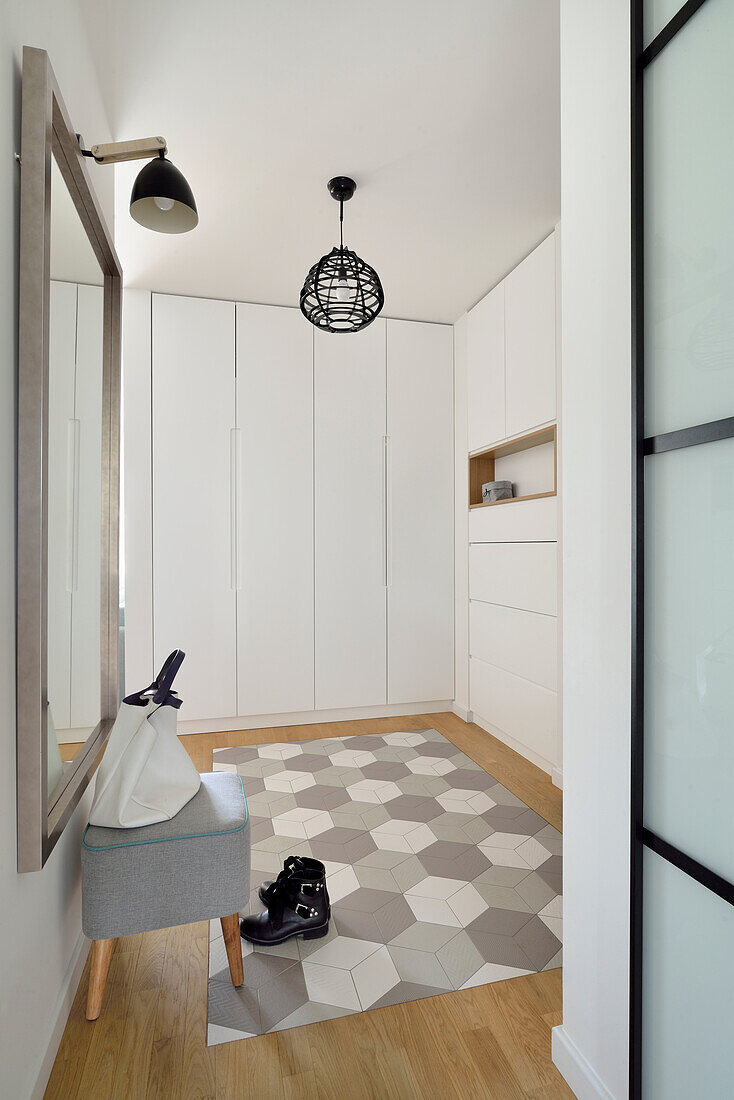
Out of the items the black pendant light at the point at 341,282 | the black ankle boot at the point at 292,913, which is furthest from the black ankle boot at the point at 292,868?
the black pendant light at the point at 341,282

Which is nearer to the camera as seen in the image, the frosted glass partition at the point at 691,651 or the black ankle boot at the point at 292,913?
the frosted glass partition at the point at 691,651

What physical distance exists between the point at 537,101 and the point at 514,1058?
9.50 ft

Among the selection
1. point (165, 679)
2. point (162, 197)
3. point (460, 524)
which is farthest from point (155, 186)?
point (460, 524)

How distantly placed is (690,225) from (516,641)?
2759mm

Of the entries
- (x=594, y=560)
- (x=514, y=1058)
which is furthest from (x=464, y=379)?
(x=514, y=1058)

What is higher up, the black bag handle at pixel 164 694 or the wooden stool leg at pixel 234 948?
the black bag handle at pixel 164 694

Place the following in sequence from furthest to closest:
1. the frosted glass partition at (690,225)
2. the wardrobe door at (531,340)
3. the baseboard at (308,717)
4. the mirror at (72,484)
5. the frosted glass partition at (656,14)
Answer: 1. the baseboard at (308,717)
2. the wardrobe door at (531,340)
3. the mirror at (72,484)
4. the frosted glass partition at (656,14)
5. the frosted glass partition at (690,225)

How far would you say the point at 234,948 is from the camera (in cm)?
168

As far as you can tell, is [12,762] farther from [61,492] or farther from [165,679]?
[61,492]

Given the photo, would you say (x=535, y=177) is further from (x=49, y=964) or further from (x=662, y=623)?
(x=49, y=964)

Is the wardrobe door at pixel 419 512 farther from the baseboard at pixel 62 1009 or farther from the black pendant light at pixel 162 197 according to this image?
the baseboard at pixel 62 1009

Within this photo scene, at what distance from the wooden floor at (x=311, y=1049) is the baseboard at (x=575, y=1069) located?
24 mm

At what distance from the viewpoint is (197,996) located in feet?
5.46

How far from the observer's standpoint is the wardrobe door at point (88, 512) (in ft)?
5.70
